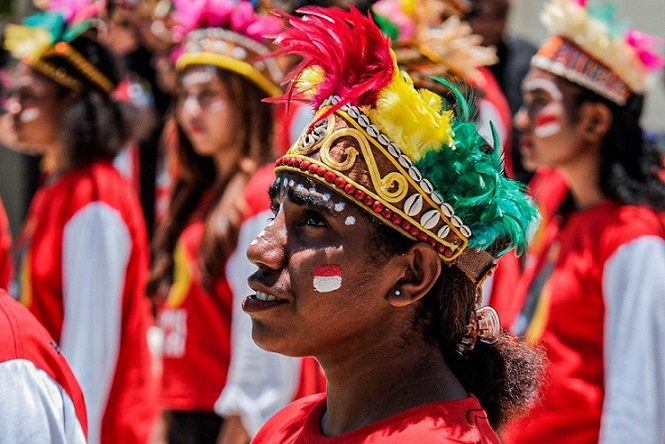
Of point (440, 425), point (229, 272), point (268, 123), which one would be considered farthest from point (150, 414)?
point (440, 425)

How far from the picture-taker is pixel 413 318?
241 centimetres

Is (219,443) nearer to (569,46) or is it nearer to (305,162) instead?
(569,46)

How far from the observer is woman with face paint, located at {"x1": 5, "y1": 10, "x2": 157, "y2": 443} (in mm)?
4754

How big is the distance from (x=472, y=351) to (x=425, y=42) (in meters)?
2.59

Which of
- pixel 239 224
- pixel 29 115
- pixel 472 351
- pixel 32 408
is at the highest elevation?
pixel 472 351

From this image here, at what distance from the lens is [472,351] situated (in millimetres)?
2512

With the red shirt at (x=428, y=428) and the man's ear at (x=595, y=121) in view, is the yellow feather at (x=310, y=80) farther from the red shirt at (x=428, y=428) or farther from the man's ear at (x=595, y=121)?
the man's ear at (x=595, y=121)

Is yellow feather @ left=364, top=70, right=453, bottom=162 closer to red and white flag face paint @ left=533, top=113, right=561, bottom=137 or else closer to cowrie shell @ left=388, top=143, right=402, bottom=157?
cowrie shell @ left=388, top=143, right=402, bottom=157

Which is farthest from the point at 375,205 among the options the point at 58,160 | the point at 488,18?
the point at 488,18

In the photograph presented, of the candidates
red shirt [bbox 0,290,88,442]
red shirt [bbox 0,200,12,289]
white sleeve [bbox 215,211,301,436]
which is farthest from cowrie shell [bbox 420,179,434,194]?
red shirt [bbox 0,200,12,289]

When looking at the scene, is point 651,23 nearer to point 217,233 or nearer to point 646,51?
point 646,51

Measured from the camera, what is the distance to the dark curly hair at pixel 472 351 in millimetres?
2371

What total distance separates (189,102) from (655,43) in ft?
6.42

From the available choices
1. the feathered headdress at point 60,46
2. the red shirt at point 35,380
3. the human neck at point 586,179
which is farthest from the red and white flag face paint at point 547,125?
the red shirt at point 35,380
